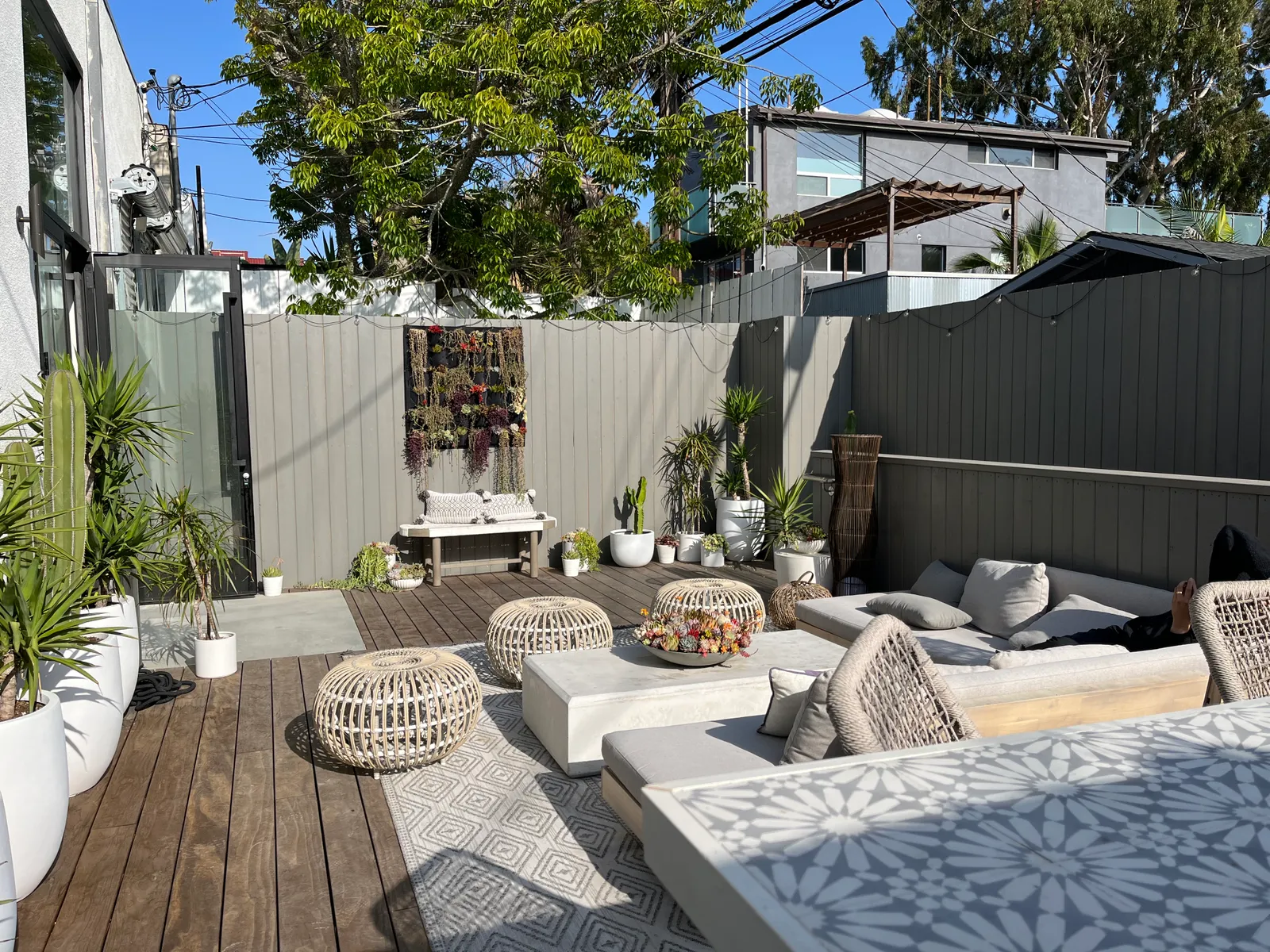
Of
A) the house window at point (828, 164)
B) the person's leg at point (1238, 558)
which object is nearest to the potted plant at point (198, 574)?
the person's leg at point (1238, 558)

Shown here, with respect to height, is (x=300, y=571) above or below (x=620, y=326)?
below

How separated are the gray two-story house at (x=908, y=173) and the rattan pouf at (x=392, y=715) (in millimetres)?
10959

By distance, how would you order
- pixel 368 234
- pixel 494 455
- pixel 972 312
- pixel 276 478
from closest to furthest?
1. pixel 972 312
2. pixel 276 478
3. pixel 494 455
4. pixel 368 234

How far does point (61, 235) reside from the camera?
201 inches

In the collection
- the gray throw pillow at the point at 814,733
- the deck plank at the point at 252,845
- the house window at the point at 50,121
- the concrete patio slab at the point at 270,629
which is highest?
the house window at the point at 50,121

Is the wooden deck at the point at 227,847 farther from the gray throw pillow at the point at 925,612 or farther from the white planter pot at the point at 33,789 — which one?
the gray throw pillow at the point at 925,612

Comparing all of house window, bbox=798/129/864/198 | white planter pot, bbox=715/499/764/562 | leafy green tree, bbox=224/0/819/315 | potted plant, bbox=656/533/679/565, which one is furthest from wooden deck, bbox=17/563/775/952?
house window, bbox=798/129/864/198

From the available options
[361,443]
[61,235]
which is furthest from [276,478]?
[61,235]

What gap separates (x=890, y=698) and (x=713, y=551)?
6131mm

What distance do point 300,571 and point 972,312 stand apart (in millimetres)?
5382

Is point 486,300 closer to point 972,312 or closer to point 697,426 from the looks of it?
point 697,426

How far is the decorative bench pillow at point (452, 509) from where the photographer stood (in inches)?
300

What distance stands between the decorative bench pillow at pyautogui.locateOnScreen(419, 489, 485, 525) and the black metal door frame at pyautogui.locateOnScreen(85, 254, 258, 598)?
1316 mm

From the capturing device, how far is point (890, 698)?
1951 mm
